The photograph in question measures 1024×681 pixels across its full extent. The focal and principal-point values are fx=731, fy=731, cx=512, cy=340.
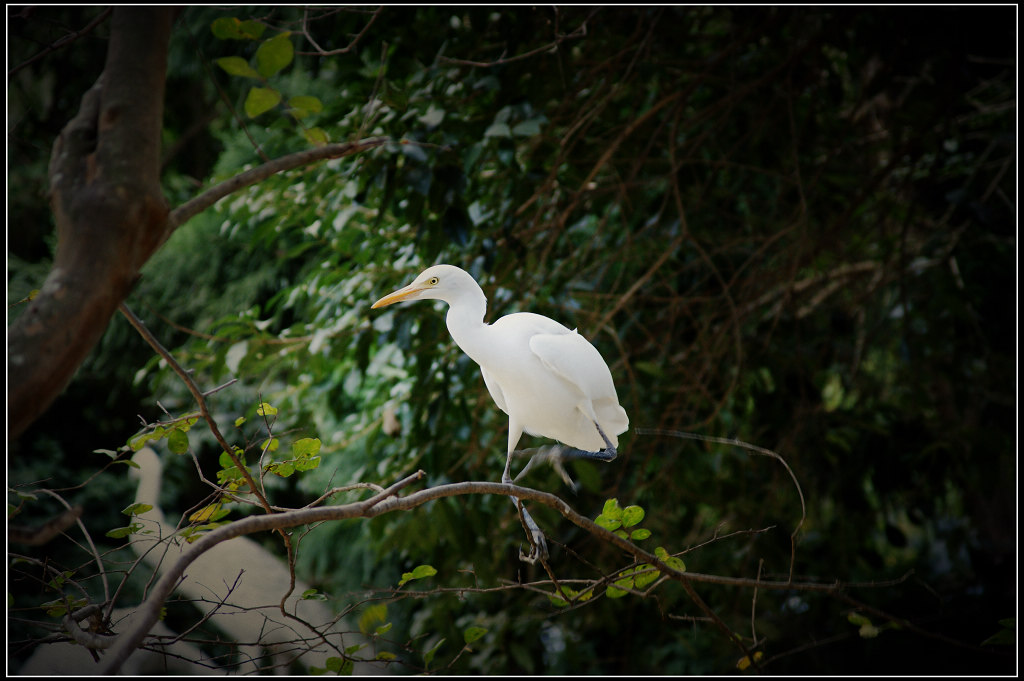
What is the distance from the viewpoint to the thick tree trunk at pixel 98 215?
57 centimetres

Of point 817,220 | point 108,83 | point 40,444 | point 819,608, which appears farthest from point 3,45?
point 40,444

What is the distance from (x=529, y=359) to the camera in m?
0.83

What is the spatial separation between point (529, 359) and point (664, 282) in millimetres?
1392

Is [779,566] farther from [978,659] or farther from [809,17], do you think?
[809,17]

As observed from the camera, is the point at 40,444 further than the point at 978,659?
Yes

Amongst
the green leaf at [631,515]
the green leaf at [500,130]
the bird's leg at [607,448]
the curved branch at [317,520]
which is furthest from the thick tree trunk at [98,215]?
the green leaf at [500,130]

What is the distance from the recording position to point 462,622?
2.67m

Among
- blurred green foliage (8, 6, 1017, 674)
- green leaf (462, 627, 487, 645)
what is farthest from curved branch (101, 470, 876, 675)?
blurred green foliage (8, 6, 1017, 674)

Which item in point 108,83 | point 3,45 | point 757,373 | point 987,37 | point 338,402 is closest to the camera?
point 108,83

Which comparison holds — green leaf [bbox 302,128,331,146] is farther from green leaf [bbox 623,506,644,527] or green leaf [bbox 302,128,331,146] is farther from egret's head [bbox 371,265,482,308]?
green leaf [bbox 623,506,644,527]

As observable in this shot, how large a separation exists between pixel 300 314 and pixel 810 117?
7.32 feet

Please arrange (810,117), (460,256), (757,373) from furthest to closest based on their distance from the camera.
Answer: (757,373)
(810,117)
(460,256)

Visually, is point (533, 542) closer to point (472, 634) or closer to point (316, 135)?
point (472, 634)

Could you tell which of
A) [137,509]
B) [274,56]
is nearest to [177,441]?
[137,509]
